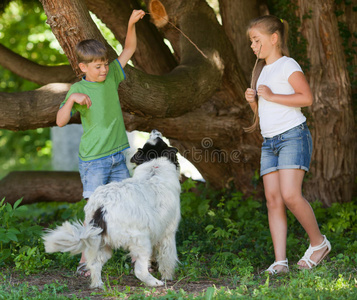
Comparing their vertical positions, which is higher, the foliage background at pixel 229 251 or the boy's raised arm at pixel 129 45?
the boy's raised arm at pixel 129 45

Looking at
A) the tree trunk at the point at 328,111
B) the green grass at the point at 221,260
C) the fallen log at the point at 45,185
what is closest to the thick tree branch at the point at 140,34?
the green grass at the point at 221,260

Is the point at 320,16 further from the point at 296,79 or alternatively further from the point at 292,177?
the point at 292,177

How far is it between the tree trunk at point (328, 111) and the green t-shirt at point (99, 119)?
10.0 ft

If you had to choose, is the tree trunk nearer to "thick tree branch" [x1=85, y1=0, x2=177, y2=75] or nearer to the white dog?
"thick tree branch" [x1=85, y1=0, x2=177, y2=75]

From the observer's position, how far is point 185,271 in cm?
441

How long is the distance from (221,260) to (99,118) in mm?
1769

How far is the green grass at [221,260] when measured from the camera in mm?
3609

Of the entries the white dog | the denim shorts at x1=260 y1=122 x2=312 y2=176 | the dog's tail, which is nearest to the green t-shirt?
the white dog

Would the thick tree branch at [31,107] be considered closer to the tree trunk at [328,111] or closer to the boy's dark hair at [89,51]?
the boy's dark hair at [89,51]

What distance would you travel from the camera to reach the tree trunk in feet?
20.5

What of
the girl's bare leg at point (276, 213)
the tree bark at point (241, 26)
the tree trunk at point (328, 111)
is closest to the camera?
the girl's bare leg at point (276, 213)

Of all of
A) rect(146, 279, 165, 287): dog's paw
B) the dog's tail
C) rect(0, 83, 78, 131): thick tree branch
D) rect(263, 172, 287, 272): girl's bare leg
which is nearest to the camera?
the dog's tail

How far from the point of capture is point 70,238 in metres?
3.61

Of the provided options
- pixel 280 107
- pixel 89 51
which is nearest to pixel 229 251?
pixel 280 107
